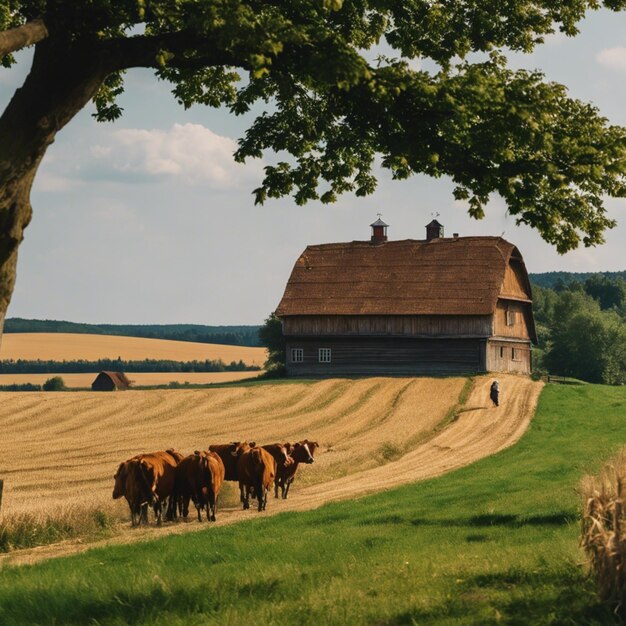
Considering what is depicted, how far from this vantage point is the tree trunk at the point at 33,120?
15.4 metres

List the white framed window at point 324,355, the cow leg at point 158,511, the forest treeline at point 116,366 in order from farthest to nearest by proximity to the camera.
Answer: the forest treeline at point 116,366 < the white framed window at point 324,355 < the cow leg at point 158,511

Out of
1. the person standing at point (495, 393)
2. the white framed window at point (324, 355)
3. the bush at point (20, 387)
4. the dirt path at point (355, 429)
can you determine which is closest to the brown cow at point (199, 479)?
the dirt path at point (355, 429)

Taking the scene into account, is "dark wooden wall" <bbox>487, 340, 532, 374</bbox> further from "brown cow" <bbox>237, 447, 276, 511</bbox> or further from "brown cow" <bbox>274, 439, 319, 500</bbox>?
"brown cow" <bbox>237, 447, 276, 511</bbox>

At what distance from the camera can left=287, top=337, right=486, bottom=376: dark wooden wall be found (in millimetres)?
68062

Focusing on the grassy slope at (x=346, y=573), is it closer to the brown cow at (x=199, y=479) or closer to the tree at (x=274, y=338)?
the brown cow at (x=199, y=479)

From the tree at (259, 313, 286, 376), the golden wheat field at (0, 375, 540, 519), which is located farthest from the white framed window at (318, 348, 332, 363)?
the tree at (259, 313, 286, 376)

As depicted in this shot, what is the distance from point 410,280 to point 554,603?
61.1 metres

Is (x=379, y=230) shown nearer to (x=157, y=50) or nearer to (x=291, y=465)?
(x=291, y=465)

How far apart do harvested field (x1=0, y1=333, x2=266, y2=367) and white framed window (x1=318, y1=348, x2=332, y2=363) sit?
57.0 metres

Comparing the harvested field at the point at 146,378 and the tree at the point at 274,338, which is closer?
the tree at the point at 274,338

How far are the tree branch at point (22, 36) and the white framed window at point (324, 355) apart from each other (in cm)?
5620

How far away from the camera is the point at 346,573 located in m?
12.8

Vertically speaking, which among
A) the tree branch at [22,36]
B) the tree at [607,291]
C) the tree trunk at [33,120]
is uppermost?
the tree at [607,291]

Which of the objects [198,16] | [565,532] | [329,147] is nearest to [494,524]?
[565,532]
